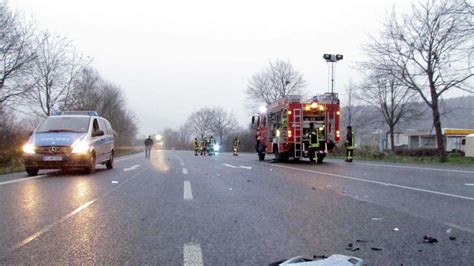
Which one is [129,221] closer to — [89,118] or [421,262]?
[421,262]

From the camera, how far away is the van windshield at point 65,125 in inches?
547

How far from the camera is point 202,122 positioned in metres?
133

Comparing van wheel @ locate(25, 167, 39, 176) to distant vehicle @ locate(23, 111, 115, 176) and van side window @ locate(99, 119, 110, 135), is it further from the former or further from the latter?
van side window @ locate(99, 119, 110, 135)

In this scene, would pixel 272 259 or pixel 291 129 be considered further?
pixel 291 129

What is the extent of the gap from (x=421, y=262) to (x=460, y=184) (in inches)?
311

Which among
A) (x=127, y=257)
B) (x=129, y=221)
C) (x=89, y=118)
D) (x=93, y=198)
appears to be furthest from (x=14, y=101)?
(x=127, y=257)

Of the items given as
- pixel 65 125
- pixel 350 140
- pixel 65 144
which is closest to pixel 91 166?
pixel 65 144

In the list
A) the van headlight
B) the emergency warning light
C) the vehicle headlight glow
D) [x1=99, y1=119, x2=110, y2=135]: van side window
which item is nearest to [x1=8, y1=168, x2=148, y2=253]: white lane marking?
the van headlight

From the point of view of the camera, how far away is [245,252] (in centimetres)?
430

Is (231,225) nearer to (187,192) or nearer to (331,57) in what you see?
(187,192)

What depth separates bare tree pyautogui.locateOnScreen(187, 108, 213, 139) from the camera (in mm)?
131000

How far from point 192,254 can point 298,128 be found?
670 inches

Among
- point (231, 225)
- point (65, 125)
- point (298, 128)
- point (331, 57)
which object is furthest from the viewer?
point (331, 57)

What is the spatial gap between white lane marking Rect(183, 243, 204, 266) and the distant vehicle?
9568mm
